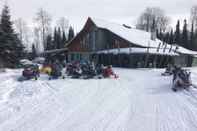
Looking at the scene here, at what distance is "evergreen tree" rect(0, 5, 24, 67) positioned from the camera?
2203 centimetres

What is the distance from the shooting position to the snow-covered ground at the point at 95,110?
16.6 ft

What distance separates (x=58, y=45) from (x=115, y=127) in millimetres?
48931

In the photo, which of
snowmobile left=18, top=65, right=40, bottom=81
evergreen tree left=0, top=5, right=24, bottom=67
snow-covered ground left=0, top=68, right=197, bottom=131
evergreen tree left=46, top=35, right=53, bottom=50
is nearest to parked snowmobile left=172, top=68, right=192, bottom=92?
snow-covered ground left=0, top=68, right=197, bottom=131

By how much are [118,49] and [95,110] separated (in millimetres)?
21287

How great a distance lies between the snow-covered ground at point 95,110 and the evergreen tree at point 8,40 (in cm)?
1418

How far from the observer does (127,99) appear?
7863mm

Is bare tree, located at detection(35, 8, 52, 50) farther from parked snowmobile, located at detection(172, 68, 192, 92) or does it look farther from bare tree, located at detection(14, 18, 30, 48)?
parked snowmobile, located at detection(172, 68, 192, 92)

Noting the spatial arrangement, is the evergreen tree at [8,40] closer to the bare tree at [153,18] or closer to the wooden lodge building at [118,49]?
the wooden lodge building at [118,49]

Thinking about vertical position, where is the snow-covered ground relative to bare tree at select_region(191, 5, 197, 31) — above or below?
below

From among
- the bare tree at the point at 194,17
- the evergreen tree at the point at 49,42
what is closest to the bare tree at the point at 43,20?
the evergreen tree at the point at 49,42

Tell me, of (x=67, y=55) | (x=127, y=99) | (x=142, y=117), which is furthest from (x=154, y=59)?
(x=142, y=117)

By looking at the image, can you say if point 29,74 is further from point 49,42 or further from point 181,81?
point 49,42

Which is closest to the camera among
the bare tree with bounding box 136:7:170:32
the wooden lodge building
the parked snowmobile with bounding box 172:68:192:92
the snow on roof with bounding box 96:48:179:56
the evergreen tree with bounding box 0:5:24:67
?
the parked snowmobile with bounding box 172:68:192:92

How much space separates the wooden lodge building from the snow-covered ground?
16.2m
